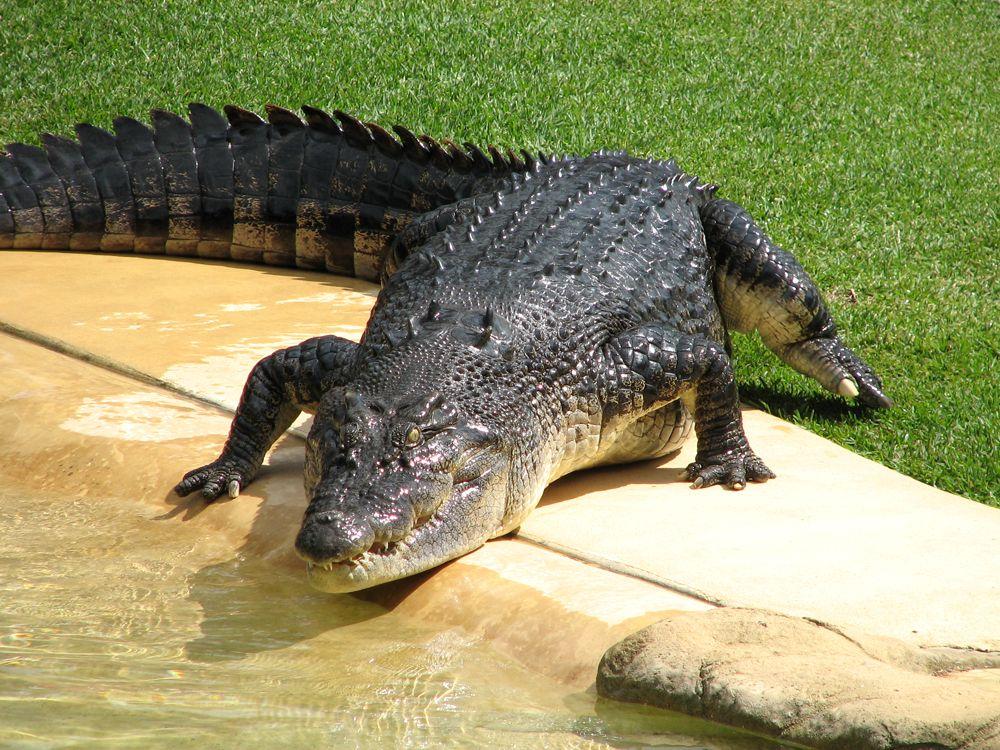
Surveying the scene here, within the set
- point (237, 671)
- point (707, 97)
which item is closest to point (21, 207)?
point (237, 671)

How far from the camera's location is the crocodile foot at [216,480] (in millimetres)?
3881

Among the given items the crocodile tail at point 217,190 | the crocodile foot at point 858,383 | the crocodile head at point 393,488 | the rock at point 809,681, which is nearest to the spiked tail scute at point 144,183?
the crocodile tail at point 217,190

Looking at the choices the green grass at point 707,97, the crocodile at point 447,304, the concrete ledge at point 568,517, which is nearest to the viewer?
the concrete ledge at point 568,517

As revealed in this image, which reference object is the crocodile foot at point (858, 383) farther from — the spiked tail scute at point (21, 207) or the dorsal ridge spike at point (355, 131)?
the spiked tail scute at point (21, 207)

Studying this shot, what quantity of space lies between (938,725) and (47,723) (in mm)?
1795

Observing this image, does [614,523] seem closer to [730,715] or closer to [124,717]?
[730,715]

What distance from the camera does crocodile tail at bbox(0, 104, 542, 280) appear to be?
6758 millimetres

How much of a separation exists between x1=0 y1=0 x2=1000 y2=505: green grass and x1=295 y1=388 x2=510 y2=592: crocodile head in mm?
2540

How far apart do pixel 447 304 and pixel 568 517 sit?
0.83m

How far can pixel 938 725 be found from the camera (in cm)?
223

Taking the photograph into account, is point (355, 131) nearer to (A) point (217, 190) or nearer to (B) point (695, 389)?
(A) point (217, 190)

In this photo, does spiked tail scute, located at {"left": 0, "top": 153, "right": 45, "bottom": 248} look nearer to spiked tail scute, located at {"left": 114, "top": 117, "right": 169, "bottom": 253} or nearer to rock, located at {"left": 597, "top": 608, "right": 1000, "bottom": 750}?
spiked tail scute, located at {"left": 114, "top": 117, "right": 169, "bottom": 253}

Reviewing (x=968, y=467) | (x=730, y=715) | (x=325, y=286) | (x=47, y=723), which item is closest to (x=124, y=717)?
(x=47, y=723)

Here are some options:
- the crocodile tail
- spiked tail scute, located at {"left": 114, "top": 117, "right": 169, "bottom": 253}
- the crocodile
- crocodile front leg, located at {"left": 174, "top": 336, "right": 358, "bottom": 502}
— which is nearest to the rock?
the crocodile
